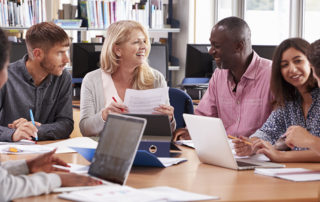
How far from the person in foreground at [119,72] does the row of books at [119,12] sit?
3.08m

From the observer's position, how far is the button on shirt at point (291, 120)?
2336 mm

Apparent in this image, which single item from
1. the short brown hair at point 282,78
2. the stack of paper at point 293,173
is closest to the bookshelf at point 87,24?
the short brown hair at point 282,78

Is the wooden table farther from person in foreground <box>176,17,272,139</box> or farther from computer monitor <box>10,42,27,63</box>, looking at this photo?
computer monitor <box>10,42,27,63</box>

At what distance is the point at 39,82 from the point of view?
2863 millimetres

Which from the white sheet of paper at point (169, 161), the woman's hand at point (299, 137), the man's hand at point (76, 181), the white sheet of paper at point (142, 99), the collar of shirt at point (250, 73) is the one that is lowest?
the white sheet of paper at point (169, 161)

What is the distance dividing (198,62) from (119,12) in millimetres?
1660

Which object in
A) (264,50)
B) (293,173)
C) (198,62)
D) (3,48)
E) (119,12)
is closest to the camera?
(3,48)

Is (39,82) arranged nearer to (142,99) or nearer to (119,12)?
(142,99)

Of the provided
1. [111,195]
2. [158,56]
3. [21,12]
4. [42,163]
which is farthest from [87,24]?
[111,195]

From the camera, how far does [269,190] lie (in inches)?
63.0

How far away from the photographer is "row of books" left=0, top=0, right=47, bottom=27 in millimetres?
5750

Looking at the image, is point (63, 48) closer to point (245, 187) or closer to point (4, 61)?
point (4, 61)

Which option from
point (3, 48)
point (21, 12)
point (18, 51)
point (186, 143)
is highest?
point (21, 12)

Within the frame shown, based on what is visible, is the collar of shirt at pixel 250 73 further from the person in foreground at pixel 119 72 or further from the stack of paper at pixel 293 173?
the stack of paper at pixel 293 173
